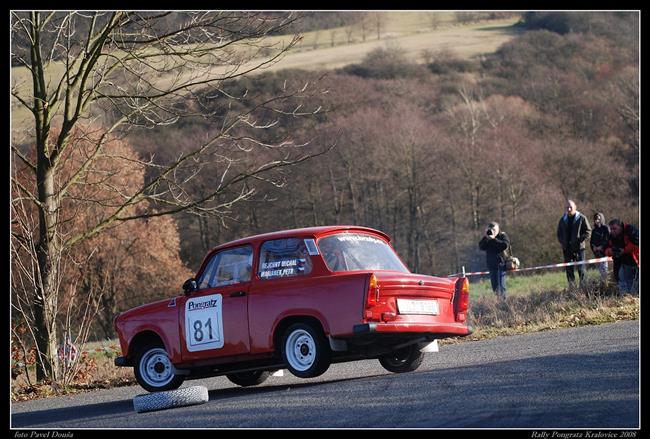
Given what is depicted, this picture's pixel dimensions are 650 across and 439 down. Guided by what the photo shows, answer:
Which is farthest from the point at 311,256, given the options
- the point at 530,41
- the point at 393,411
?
the point at 530,41

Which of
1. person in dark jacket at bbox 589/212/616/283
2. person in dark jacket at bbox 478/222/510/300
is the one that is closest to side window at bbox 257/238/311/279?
person in dark jacket at bbox 589/212/616/283

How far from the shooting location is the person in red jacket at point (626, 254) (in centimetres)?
1944

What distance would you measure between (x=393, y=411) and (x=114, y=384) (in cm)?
764

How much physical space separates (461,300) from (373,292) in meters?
1.75

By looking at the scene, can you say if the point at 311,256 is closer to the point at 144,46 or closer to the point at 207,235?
the point at 144,46

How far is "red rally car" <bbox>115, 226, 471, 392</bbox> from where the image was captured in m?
11.8

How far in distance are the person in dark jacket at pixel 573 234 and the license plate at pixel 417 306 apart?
987 centimetres

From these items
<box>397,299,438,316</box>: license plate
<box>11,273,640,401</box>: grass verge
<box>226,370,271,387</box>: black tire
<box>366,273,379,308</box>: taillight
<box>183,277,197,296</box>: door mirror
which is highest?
<box>183,277,197,296</box>: door mirror

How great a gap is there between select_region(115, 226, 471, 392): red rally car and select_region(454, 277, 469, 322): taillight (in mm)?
12

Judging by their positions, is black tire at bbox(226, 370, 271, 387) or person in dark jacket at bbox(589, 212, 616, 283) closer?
black tire at bbox(226, 370, 271, 387)

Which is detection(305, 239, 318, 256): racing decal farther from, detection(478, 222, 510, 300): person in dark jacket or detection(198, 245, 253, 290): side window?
detection(478, 222, 510, 300): person in dark jacket

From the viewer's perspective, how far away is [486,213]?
6750cm

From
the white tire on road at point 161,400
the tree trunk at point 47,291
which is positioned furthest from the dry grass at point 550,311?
the white tire on road at point 161,400

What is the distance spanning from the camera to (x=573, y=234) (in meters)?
22.2
